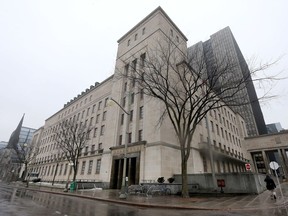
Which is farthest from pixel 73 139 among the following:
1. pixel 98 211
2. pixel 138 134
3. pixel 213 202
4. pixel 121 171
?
pixel 213 202

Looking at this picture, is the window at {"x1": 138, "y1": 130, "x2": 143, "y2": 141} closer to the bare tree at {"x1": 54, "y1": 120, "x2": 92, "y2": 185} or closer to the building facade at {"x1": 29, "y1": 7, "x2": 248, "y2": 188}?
the building facade at {"x1": 29, "y1": 7, "x2": 248, "y2": 188}

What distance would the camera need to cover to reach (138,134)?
27984 millimetres

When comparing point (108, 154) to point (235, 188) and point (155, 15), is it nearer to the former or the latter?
point (235, 188)

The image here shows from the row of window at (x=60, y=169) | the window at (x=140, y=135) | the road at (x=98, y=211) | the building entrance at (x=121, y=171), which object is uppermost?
the window at (x=140, y=135)

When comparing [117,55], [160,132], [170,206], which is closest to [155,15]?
[117,55]

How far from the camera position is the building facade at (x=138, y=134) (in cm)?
2466

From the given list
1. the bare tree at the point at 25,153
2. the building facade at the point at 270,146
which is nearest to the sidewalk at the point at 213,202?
the building facade at the point at 270,146

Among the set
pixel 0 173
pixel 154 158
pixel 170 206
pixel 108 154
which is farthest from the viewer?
pixel 0 173

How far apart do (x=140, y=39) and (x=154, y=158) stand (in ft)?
74.3

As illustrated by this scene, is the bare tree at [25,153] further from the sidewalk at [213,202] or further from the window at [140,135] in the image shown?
the sidewalk at [213,202]

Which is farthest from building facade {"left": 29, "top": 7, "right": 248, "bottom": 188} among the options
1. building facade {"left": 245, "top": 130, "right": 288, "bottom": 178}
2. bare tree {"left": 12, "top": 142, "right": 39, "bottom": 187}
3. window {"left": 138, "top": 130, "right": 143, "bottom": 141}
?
bare tree {"left": 12, "top": 142, "right": 39, "bottom": 187}

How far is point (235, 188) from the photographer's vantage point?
17391 mm

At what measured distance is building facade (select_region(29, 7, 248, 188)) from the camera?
24.7 meters

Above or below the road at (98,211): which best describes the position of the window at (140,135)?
above
